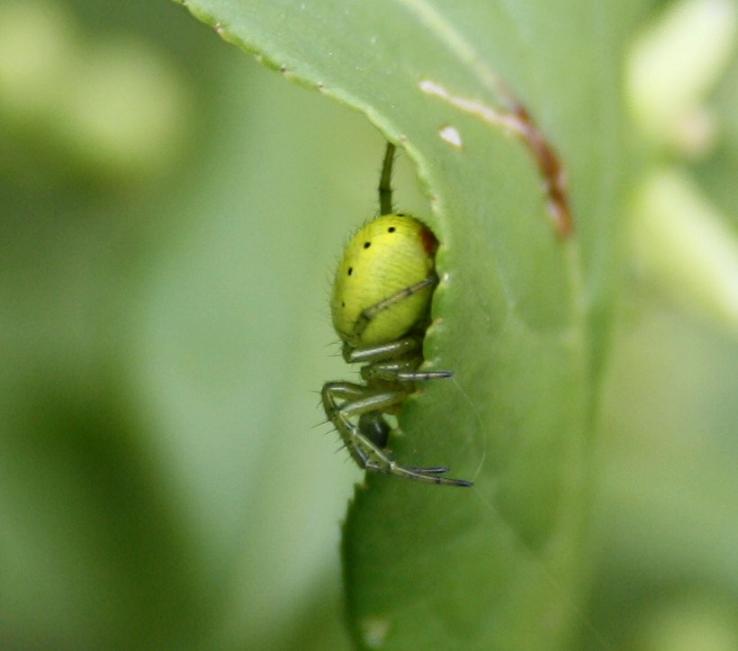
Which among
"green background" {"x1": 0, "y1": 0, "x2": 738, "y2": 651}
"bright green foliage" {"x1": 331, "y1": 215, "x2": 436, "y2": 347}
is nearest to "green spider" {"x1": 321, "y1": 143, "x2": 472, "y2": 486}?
"bright green foliage" {"x1": 331, "y1": 215, "x2": 436, "y2": 347}

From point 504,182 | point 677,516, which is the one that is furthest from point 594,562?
point 504,182

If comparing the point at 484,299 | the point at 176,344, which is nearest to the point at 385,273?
the point at 484,299

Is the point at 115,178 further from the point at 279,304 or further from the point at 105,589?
the point at 105,589

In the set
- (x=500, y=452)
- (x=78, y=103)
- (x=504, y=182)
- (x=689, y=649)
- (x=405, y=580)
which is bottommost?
(x=689, y=649)

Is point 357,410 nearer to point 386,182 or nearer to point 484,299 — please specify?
point 386,182

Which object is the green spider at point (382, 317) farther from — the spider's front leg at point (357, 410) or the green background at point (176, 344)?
the green background at point (176, 344)

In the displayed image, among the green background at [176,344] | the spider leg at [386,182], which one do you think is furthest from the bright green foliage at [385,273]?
the green background at [176,344]

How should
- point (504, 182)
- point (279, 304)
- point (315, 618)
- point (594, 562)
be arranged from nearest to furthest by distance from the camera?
point (504, 182)
point (315, 618)
point (279, 304)
point (594, 562)
